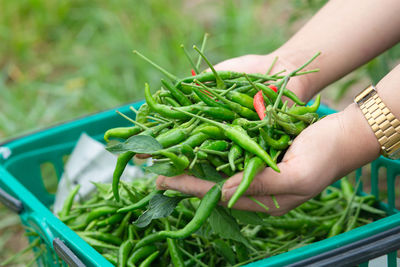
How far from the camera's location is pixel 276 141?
0.99 meters

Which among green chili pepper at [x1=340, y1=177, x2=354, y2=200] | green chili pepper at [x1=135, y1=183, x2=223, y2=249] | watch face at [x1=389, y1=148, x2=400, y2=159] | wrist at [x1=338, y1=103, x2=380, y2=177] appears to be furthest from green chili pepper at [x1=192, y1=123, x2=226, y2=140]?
green chili pepper at [x1=340, y1=177, x2=354, y2=200]

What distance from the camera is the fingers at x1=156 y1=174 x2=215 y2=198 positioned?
0.97m

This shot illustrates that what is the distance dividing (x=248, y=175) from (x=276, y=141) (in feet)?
0.50

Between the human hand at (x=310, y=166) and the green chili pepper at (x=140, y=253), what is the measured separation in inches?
8.4

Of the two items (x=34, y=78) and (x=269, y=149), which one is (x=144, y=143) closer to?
(x=269, y=149)

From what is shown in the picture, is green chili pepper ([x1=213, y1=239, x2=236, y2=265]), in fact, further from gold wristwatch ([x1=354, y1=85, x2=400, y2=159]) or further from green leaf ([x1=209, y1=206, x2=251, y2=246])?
gold wristwatch ([x1=354, y1=85, x2=400, y2=159])

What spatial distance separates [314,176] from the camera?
3.14 feet

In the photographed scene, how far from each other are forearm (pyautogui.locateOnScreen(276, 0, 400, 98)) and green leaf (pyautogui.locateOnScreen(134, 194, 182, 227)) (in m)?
0.51

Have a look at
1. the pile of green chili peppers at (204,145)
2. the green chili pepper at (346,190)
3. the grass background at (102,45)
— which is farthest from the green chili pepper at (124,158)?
the grass background at (102,45)

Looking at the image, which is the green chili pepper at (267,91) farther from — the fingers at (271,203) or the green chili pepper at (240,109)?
the fingers at (271,203)

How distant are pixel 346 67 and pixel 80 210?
0.82m

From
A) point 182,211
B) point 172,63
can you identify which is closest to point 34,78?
point 172,63

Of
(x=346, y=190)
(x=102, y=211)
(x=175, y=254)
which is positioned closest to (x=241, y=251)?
(x=175, y=254)

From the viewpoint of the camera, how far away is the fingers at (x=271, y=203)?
98cm
